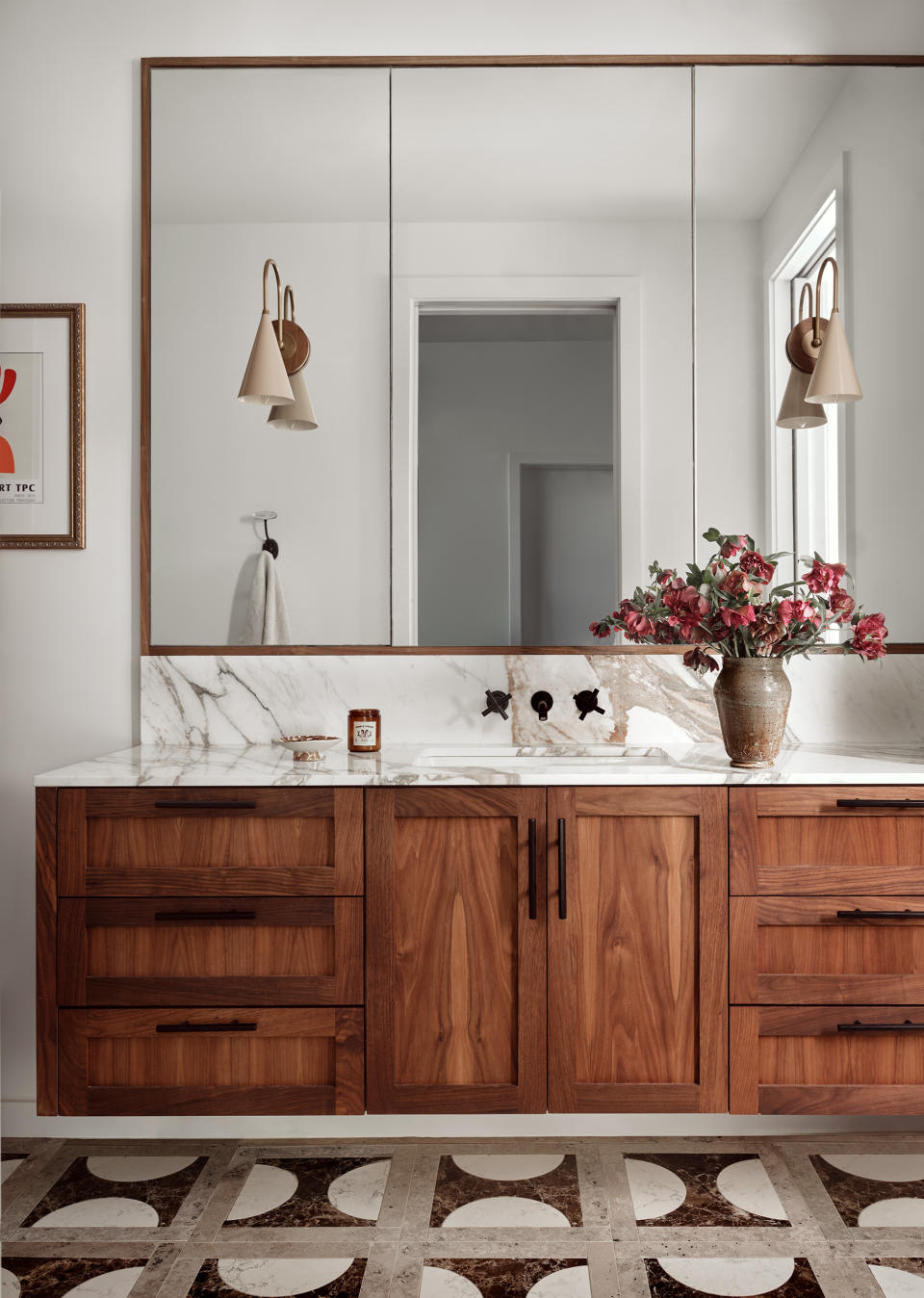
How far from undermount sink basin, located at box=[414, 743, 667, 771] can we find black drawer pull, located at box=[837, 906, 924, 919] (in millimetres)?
458

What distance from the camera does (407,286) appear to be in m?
2.15

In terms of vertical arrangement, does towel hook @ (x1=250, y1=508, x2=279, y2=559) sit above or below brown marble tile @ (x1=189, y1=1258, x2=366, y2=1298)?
above

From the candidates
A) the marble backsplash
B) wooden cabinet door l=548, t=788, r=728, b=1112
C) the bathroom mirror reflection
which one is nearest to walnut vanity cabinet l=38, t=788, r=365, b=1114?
wooden cabinet door l=548, t=788, r=728, b=1112

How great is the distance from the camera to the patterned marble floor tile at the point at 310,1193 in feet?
5.58

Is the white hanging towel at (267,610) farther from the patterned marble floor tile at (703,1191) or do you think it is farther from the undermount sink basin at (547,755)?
the patterned marble floor tile at (703,1191)

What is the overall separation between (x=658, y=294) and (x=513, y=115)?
0.57 meters

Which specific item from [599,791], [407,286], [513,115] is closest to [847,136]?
[513,115]

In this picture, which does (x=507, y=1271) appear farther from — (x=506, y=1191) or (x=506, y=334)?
(x=506, y=334)

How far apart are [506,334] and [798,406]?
73 centimetres

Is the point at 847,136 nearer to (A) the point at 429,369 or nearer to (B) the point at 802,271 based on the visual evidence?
(B) the point at 802,271

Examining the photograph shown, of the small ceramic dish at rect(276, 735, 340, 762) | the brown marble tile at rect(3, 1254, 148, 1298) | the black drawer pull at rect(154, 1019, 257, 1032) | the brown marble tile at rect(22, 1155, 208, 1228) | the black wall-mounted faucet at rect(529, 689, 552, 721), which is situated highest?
the black wall-mounted faucet at rect(529, 689, 552, 721)

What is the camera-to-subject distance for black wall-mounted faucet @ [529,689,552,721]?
211 centimetres

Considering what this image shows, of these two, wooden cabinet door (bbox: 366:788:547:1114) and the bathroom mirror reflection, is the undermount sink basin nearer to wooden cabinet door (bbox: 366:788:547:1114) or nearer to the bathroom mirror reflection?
wooden cabinet door (bbox: 366:788:547:1114)

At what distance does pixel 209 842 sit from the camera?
1658 mm
